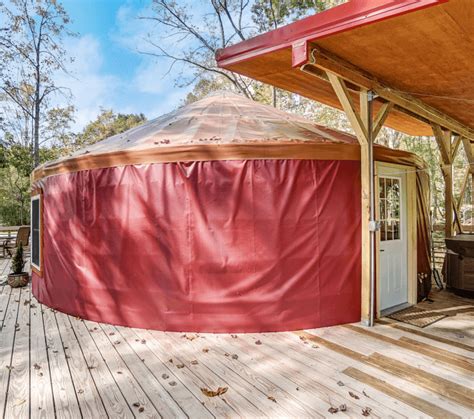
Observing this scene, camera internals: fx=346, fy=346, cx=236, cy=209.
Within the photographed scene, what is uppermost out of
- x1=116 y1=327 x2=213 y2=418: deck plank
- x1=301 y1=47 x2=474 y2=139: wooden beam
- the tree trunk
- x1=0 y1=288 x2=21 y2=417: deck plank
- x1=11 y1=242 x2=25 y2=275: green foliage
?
the tree trunk

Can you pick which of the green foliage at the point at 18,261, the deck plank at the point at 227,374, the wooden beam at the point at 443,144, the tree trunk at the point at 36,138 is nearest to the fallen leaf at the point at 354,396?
the deck plank at the point at 227,374

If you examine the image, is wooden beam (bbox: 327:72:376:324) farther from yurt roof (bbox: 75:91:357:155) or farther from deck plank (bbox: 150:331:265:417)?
deck plank (bbox: 150:331:265:417)

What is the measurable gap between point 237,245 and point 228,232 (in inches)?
6.7

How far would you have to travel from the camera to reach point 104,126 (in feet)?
69.6

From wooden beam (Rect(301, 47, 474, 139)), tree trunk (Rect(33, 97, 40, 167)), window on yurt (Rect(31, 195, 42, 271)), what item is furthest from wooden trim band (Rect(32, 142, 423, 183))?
tree trunk (Rect(33, 97, 40, 167))

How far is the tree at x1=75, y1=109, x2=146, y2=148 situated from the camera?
1911cm

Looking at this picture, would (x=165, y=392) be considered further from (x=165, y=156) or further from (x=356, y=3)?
(x=356, y=3)

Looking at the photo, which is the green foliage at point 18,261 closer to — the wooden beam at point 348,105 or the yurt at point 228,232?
the yurt at point 228,232

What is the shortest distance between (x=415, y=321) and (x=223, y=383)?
2.60 meters

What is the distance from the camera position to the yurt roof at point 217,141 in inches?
148

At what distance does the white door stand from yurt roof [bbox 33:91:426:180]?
1.49 ft

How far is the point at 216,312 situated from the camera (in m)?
3.74

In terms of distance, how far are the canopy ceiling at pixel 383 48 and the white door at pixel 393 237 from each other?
3.67ft

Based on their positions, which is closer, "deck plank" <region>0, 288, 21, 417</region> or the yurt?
"deck plank" <region>0, 288, 21, 417</region>
